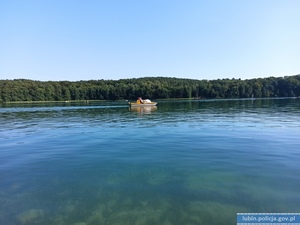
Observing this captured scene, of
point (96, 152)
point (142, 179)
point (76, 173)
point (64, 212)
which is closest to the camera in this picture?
point (64, 212)

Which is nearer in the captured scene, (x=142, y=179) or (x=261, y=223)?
(x=261, y=223)

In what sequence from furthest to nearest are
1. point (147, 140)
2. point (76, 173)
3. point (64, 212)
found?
point (147, 140)
point (76, 173)
point (64, 212)

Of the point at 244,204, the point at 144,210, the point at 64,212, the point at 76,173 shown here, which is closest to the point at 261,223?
the point at 244,204

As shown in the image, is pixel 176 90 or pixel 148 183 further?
pixel 176 90

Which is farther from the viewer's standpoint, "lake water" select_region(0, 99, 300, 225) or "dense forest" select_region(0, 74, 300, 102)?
"dense forest" select_region(0, 74, 300, 102)

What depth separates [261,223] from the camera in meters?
6.27

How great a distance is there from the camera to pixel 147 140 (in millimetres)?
17812

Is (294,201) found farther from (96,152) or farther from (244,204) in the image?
(96,152)

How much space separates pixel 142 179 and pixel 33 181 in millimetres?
4448

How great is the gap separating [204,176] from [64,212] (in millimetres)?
5407

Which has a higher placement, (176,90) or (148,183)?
(176,90)

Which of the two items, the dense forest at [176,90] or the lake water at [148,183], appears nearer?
the lake water at [148,183]

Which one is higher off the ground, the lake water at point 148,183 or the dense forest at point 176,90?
the dense forest at point 176,90

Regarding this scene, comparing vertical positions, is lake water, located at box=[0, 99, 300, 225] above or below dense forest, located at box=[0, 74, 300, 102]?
below
